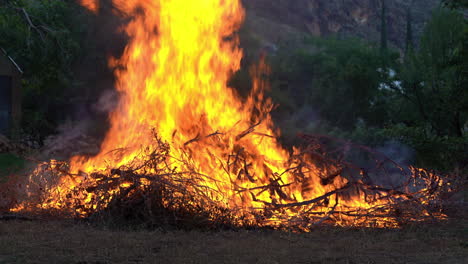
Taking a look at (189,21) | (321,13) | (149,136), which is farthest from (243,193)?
(321,13)

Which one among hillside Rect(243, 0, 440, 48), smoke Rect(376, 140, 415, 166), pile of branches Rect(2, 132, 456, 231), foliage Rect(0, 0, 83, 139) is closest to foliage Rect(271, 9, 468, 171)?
smoke Rect(376, 140, 415, 166)

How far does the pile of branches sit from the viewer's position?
668 cm

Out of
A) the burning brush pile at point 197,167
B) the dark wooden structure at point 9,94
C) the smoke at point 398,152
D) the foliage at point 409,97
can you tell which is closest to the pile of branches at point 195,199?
the burning brush pile at point 197,167

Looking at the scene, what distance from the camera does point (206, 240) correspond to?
597 cm

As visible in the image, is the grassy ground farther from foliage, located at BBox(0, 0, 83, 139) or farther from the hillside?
the hillside

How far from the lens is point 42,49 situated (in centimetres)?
1332

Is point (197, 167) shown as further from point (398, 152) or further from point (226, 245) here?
point (398, 152)

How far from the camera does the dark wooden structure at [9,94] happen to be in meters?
18.1

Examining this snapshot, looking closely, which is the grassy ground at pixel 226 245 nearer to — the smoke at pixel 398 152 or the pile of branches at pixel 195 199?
the pile of branches at pixel 195 199

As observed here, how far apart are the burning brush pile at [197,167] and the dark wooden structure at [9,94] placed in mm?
10696

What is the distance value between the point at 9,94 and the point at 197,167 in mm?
13161

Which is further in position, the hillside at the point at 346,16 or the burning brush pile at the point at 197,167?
the hillside at the point at 346,16

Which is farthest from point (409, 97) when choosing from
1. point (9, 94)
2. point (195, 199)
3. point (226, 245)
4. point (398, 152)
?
point (226, 245)

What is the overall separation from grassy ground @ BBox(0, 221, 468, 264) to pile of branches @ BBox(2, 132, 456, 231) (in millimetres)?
267
